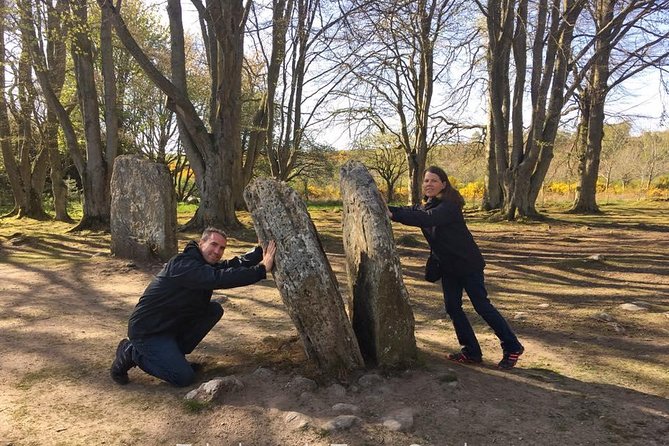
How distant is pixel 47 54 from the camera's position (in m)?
16.7

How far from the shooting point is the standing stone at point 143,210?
340 inches

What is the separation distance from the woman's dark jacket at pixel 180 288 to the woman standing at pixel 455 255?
4.73 feet

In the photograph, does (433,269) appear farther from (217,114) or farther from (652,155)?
(652,155)

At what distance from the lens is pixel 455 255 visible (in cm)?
426

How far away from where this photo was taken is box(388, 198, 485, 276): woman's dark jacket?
4191 mm

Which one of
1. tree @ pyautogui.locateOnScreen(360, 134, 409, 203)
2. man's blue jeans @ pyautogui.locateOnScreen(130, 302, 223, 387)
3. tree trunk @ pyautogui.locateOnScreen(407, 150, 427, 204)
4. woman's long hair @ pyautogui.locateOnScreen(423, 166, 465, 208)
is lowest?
man's blue jeans @ pyautogui.locateOnScreen(130, 302, 223, 387)

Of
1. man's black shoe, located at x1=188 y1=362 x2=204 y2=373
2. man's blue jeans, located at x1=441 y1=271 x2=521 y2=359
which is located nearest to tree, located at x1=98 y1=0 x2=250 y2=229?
man's black shoe, located at x1=188 y1=362 x2=204 y2=373

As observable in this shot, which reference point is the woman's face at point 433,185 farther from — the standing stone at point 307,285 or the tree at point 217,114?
the tree at point 217,114

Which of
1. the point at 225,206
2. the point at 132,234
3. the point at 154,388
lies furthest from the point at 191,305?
the point at 225,206

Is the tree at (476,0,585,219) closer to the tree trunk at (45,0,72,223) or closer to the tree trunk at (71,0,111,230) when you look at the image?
the tree trunk at (71,0,111,230)

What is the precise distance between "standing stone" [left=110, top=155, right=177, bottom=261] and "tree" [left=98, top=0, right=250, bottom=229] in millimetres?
3420

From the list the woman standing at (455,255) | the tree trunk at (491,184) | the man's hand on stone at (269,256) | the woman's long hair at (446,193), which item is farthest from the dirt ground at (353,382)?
the tree trunk at (491,184)

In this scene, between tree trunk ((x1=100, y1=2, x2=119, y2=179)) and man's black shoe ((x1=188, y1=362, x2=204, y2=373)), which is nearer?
man's black shoe ((x1=188, y1=362, x2=204, y2=373))

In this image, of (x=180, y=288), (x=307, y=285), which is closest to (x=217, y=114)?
(x=180, y=288)
